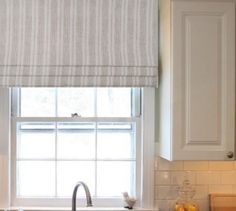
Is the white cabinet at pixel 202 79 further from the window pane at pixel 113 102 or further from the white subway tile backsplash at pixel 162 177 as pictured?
the window pane at pixel 113 102

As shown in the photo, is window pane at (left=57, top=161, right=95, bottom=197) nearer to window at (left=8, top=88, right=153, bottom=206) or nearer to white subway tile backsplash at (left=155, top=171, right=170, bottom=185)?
window at (left=8, top=88, right=153, bottom=206)

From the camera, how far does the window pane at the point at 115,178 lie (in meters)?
2.55

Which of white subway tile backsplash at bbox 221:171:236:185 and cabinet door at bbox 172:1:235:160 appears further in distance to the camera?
white subway tile backsplash at bbox 221:171:236:185

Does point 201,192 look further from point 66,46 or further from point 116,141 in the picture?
point 66,46

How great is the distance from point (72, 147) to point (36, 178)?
0.33m

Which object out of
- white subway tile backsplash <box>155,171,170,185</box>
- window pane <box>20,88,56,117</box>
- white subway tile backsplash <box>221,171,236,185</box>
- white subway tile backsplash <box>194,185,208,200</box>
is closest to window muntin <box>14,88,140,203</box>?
window pane <box>20,88,56,117</box>

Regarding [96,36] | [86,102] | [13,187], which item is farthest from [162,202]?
[96,36]

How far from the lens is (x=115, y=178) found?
255cm

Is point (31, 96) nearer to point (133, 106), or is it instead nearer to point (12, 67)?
point (12, 67)

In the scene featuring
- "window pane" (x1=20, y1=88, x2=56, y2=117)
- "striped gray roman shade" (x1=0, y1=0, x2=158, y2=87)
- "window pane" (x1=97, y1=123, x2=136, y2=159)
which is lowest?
"window pane" (x1=97, y1=123, x2=136, y2=159)

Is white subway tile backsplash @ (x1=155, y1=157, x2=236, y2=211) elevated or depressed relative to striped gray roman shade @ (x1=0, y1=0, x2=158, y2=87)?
depressed

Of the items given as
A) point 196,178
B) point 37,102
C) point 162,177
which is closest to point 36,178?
point 37,102

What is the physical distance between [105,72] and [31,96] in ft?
1.87

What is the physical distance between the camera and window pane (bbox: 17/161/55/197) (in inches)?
99.6
